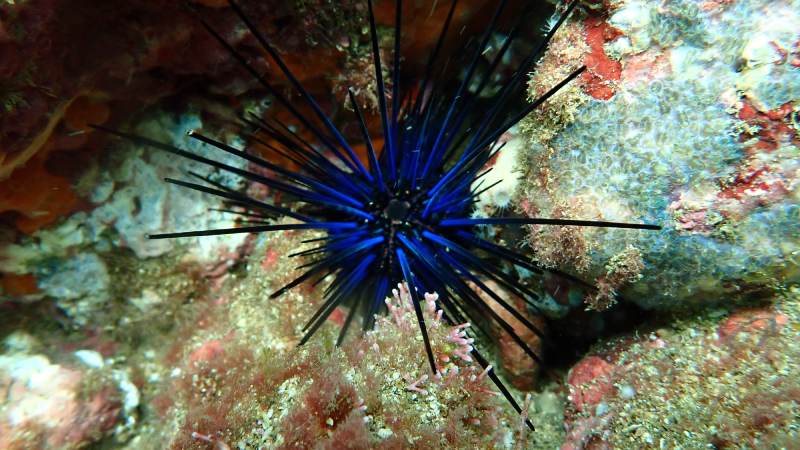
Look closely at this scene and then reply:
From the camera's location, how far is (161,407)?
120 inches

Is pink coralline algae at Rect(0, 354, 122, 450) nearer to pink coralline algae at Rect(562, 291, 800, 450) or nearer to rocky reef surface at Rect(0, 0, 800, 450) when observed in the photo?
rocky reef surface at Rect(0, 0, 800, 450)

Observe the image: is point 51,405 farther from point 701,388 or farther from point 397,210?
point 701,388

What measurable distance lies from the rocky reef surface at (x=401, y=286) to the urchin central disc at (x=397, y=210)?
51 cm

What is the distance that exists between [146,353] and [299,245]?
1.47 metres

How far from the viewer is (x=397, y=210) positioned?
9.24ft

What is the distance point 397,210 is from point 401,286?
0.57 meters

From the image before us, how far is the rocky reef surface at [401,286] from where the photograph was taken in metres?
2.08

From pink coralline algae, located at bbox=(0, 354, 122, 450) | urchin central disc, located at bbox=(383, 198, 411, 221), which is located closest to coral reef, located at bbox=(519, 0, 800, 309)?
urchin central disc, located at bbox=(383, 198, 411, 221)

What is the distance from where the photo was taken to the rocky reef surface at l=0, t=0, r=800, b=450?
208cm

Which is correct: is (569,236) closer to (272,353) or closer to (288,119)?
(272,353)

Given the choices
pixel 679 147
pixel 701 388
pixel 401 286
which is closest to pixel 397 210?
pixel 401 286

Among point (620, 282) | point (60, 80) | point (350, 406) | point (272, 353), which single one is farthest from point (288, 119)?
point (620, 282)

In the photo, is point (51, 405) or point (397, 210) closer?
point (397, 210)

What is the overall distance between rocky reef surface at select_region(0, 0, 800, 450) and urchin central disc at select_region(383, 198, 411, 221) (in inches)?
20.0
